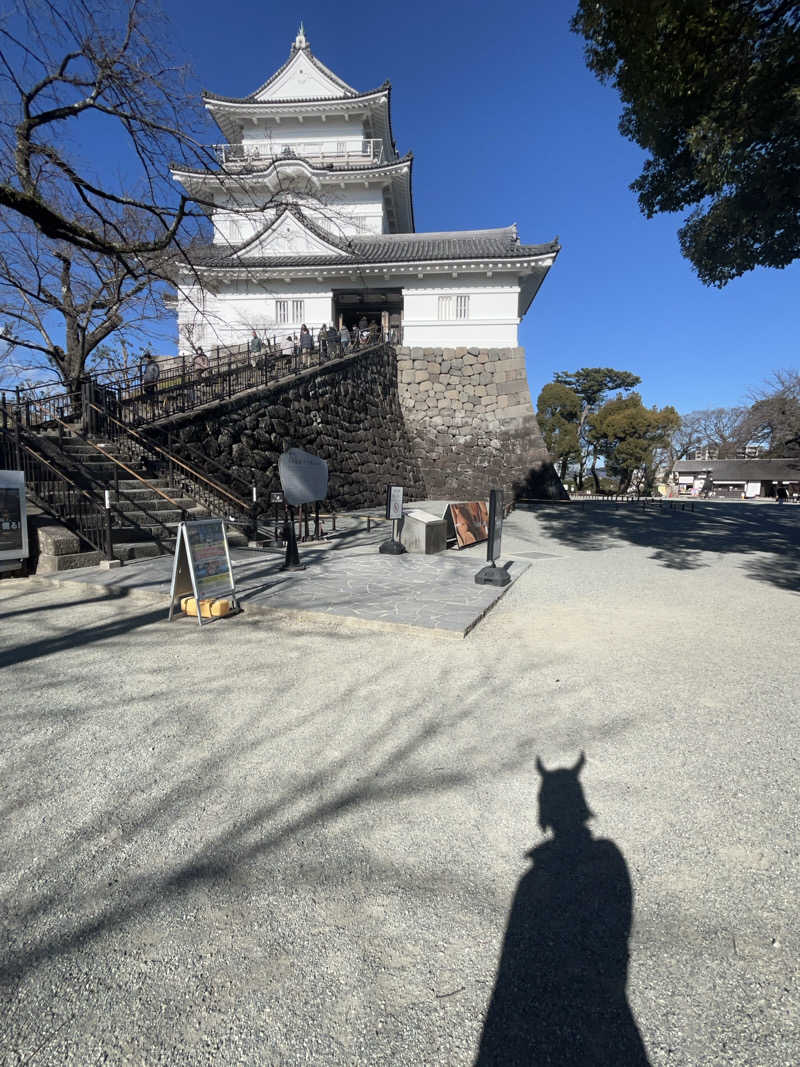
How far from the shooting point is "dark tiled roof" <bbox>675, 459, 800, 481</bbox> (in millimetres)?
49969

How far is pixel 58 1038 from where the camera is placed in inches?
51.2

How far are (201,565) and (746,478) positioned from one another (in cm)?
6371

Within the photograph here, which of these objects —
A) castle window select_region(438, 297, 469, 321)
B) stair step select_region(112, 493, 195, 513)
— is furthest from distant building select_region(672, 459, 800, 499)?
stair step select_region(112, 493, 195, 513)

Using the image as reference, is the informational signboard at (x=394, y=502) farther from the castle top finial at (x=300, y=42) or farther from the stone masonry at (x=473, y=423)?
the castle top finial at (x=300, y=42)

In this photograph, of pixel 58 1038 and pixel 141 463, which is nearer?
pixel 58 1038

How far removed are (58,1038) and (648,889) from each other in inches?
76.3

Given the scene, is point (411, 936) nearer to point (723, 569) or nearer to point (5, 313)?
point (723, 569)

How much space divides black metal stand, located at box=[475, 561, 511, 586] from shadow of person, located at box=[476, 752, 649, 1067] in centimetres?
479

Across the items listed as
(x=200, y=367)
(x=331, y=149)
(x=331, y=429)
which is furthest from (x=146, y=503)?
(x=331, y=149)

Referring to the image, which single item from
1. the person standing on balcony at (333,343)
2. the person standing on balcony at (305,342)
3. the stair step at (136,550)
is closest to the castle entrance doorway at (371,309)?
the person standing on balcony at (333,343)

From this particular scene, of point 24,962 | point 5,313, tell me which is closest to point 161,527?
point 24,962

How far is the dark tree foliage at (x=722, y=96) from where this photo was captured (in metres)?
6.08

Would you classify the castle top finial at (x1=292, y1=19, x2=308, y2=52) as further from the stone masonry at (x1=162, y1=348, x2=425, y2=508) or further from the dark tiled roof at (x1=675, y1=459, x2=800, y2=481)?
the dark tiled roof at (x1=675, y1=459, x2=800, y2=481)

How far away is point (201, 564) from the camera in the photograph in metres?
5.21
